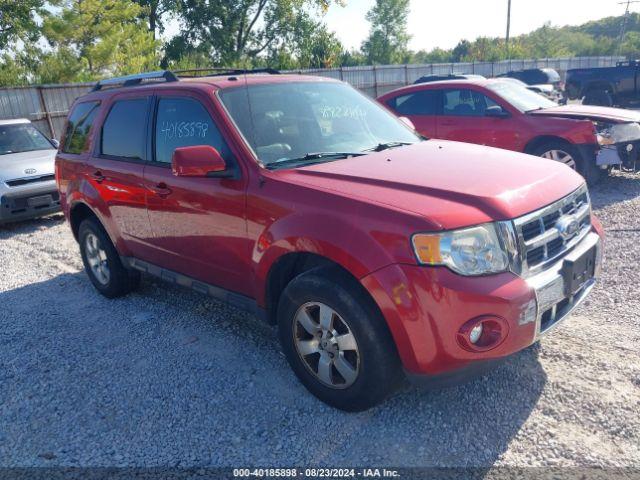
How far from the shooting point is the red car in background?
7.35m

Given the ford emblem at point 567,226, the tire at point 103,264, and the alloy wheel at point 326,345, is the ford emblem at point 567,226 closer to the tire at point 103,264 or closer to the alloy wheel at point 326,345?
the alloy wheel at point 326,345

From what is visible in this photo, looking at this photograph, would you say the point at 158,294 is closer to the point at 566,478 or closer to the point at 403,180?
the point at 403,180

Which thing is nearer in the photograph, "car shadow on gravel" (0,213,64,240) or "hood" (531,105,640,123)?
"hood" (531,105,640,123)

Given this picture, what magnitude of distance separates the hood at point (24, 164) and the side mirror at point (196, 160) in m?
6.06

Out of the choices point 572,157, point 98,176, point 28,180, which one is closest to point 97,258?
point 98,176

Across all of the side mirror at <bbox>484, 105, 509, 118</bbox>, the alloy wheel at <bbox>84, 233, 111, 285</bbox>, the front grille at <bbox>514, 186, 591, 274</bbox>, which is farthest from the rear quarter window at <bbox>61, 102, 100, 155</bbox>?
the side mirror at <bbox>484, 105, 509, 118</bbox>

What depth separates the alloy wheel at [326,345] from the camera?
2892mm

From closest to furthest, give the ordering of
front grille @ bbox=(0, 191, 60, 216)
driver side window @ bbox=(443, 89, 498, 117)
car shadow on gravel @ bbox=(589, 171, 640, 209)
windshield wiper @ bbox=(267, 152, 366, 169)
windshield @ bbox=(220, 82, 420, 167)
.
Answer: windshield wiper @ bbox=(267, 152, 366, 169) → windshield @ bbox=(220, 82, 420, 167) → car shadow on gravel @ bbox=(589, 171, 640, 209) → front grille @ bbox=(0, 191, 60, 216) → driver side window @ bbox=(443, 89, 498, 117)

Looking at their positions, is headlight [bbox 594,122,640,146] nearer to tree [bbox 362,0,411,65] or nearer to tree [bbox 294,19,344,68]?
tree [bbox 294,19,344,68]

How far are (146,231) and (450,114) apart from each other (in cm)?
582

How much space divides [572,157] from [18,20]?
20500 mm

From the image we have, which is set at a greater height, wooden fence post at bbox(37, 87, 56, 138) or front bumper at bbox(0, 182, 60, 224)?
wooden fence post at bbox(37, 87, 56, 138)

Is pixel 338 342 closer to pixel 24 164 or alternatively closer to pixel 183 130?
pixel 183 130

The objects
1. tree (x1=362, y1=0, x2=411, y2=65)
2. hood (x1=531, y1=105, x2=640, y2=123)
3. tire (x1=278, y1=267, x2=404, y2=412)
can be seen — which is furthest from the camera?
tree (x1=362, y1=0, x2=411, y2=65)
